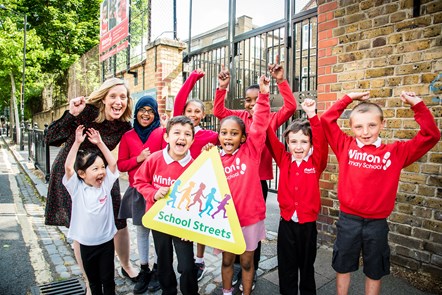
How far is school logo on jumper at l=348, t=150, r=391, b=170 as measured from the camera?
7.10 feet

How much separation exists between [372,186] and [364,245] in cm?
45

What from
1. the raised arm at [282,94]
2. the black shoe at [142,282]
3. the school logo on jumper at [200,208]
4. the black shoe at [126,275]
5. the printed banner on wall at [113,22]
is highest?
the printed banner on wall at [113,22]

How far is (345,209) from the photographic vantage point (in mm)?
2326

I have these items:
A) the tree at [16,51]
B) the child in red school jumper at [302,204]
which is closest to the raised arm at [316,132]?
the child in red school jumper at [302,204]

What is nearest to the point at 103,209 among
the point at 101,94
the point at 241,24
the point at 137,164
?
the point at 137,164

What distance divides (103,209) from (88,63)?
13105 millimetres

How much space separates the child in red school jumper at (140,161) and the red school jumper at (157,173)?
0.27 metres

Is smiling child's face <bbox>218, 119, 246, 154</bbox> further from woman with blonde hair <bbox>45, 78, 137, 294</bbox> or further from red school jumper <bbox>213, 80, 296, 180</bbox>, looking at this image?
woman with blonde hair <bbox>45, 78, 137, 294</bbox>

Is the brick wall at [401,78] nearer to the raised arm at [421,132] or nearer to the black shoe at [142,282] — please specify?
the raised arm at [421,132]

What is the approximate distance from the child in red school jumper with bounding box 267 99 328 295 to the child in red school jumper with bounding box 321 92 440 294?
8.6 inches

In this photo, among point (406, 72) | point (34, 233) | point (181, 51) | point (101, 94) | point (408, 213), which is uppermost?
point (181, 51)

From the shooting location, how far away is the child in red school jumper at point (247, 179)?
7.72 feet

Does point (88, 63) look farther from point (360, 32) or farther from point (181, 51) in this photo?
point (360, 32)

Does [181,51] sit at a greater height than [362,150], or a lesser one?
greater
